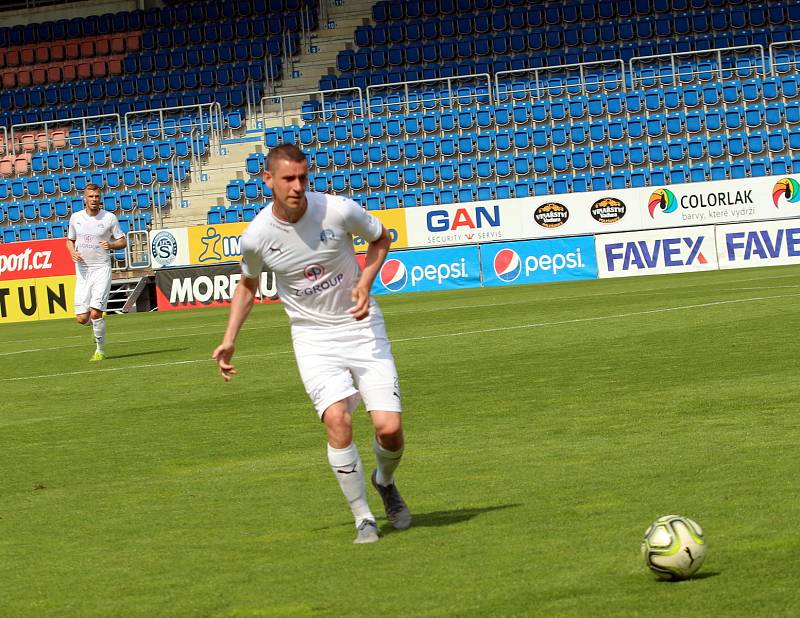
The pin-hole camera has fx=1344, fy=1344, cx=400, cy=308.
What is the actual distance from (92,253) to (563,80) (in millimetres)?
21776

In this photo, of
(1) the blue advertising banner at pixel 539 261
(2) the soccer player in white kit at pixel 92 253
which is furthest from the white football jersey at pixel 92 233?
(1) the blue advertising banner at pixel 539 261

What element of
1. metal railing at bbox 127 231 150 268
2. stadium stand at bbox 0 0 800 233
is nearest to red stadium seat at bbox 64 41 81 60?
stadium stand at bbox 0 0 800 233

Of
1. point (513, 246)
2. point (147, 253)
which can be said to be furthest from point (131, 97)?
point (513, 246)

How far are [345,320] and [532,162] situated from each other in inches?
1189

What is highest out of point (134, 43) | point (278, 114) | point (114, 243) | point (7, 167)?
point (134, 43)

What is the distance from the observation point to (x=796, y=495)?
272 inches

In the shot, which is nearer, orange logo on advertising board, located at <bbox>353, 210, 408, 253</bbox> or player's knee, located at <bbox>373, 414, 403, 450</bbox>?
player's knee, located at <bbox>373, 414, 403, 450</bbox>

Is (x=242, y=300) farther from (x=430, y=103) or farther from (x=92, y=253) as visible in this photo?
(x=430, y=103)

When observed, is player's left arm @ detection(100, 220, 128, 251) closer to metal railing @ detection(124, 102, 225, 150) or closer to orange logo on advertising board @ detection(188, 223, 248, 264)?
orange logo on advertising board @ detection(188, 223, 248, 264)

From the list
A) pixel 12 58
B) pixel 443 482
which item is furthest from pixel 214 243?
pixel 443 482

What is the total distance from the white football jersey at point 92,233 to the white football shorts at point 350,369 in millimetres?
13393

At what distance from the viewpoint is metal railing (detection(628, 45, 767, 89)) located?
120 ft

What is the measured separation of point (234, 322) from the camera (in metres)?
7.26

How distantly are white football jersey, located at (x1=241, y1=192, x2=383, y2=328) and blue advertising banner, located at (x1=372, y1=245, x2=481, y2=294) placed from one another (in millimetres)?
25413
